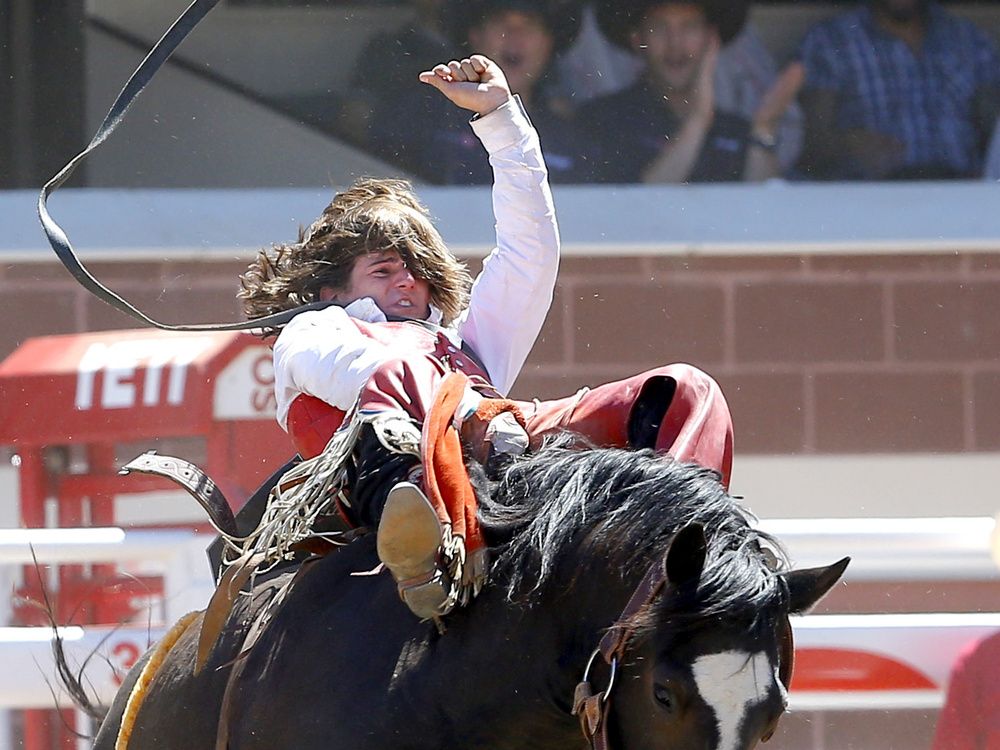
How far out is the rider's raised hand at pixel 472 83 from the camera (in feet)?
7.58

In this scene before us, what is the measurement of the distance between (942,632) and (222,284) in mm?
2378

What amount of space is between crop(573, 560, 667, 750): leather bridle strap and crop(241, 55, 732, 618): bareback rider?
0.22 metres

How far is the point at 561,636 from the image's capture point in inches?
72.6

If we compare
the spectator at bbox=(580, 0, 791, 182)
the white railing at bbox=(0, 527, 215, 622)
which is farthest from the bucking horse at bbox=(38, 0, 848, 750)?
the spectator at bbox=(580, 0, 791, 182)

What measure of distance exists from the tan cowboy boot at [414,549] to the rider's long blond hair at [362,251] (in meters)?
0.73

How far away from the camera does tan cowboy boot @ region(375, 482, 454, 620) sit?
6.02 feet

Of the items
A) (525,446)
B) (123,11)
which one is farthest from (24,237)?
(525,446)

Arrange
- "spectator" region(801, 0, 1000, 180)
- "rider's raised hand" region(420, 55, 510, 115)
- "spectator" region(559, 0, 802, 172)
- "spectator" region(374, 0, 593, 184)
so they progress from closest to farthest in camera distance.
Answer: "rider's raised hand" region(420, 55, 510, 115)
"spectator" region(374, 0, 593, 184)
"spectator" region(559, 0, 802, 172)
"spectator" region(801, 0, 1000, 180)

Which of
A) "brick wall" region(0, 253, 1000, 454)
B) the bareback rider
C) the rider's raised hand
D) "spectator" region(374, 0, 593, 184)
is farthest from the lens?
"spectator" region(374, 0, 593, 184)

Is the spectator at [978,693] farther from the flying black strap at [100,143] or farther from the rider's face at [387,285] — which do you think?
the flying black strap at [100,143]

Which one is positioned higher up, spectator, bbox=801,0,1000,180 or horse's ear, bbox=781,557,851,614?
spectator, bbox=801,0,1000,180

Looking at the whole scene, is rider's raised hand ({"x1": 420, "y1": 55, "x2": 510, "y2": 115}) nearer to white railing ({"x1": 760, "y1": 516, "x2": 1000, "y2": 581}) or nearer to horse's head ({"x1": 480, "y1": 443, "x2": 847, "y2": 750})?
horse's head ({"x1": 480, "y1": 443, "x2": 847, "y2": 750})

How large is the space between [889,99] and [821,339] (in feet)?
3.46

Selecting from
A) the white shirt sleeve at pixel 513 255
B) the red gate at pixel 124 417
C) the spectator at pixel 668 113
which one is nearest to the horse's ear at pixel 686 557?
the white shirt sleeve at pixel 513 255
